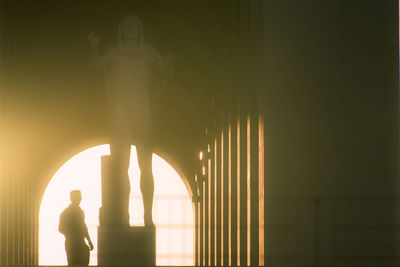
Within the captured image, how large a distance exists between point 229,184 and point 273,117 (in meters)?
7.15

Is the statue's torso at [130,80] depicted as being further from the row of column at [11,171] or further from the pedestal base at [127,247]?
the row of column at [11,171]

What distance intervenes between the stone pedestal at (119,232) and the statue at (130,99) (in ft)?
0.05

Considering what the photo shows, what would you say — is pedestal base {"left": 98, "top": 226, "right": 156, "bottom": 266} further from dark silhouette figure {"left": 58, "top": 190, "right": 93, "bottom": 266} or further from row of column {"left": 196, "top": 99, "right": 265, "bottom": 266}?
dark silhouette figure {"left": 58, "top": 190, "right": 93, "bottom": 266}

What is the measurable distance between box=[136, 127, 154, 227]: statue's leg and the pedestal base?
36 cm

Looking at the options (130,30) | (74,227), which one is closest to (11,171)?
(74,227)

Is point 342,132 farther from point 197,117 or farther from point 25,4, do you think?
point 197,117

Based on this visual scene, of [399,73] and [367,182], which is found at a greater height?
[399,73]

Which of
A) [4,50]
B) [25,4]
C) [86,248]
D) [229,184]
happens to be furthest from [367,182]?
[25,4]

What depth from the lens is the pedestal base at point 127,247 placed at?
11805 millimetres

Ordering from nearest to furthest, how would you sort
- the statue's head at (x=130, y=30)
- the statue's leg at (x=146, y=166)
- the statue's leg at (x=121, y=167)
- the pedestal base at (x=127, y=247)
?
the pedestal base at (x=127, y=247) < the statue's head at (x=130, y=30) < the statue's leg at (x=121, y=167) < the statue's leg at (x=146, y=166)

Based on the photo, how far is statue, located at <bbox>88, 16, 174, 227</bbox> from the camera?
476 inches

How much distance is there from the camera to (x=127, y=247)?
467 inches

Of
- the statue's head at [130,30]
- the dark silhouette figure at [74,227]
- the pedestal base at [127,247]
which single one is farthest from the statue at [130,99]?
the dark silhouette figure at [74,227]

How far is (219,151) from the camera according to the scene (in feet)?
69.4
